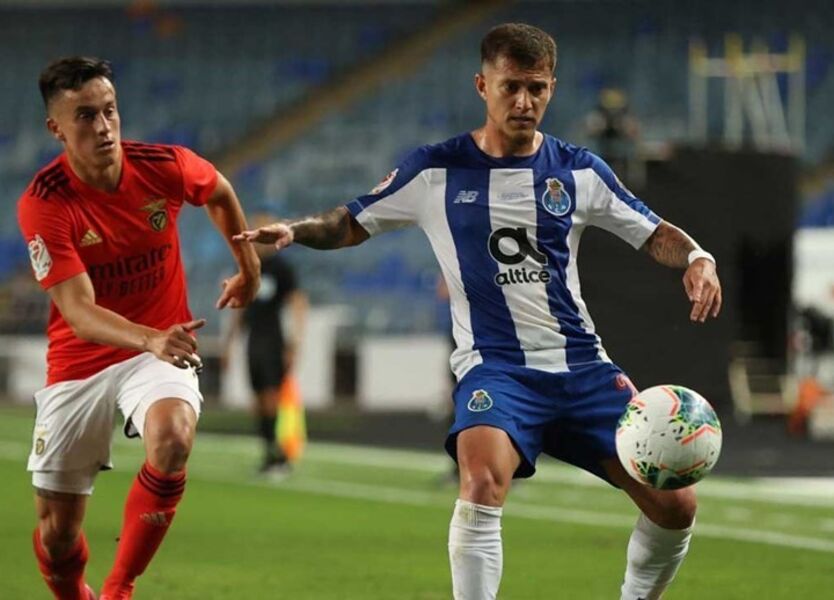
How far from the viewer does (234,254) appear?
23.7 feet

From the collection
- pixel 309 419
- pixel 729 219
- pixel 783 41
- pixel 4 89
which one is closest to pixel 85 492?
pixel 729 219

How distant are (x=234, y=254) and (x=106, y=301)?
558 mm

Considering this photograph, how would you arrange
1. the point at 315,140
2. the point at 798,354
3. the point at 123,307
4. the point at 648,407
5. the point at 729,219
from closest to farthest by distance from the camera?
1. the point at 648,407
2. the point at 123,307
3. the point at 729,219
4. the point at 798,354
5. the point at 315,140

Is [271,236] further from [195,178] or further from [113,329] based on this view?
[195,178]

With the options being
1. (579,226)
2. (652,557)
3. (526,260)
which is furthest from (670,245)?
(652,557)

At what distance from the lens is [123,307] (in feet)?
23.0

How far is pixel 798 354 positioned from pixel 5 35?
54.6 ft

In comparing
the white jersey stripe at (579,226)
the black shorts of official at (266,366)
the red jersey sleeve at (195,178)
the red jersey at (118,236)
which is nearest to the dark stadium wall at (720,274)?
the black shorts of official at (266,366)

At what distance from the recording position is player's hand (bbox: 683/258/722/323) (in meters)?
6.29

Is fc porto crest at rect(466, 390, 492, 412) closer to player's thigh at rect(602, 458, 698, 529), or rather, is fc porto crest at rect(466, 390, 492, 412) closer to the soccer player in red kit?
player's thigh at rect(602, 458, 698, 529)

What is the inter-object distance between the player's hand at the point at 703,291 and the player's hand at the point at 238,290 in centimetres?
176

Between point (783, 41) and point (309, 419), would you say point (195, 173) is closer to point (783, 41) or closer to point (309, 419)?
point (309, 419)

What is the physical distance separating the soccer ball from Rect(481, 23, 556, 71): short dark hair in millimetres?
1236

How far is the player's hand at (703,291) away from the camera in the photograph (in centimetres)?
629
